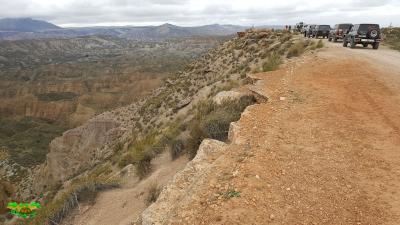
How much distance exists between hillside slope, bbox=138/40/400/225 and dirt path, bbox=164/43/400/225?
0.05ft

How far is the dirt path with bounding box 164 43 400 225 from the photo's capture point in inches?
236

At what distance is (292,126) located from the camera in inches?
376

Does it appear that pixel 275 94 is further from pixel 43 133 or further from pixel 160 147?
pixel 43 133

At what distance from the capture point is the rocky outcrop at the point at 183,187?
6659 mm

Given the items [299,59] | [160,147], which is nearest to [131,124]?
[299,59]

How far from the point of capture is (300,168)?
7.32 metres

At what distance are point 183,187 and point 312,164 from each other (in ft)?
8.47

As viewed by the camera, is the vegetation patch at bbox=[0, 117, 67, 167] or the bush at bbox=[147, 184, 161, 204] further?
the vegetation patch at bbox=[0, 117, 67, 167]

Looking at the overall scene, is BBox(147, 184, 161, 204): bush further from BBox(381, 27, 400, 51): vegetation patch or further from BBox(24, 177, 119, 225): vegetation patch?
BBox(381, 27, 400, 51): vegetation patch

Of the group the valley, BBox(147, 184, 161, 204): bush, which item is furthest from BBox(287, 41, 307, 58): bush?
the valley

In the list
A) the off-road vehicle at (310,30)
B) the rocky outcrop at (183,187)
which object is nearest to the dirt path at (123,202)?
the rocky outcrop at (183,187)

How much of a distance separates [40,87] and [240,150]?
15058 cm

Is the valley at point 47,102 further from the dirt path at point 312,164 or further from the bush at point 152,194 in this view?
the bush at point 152,194

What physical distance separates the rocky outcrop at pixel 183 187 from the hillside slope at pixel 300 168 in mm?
23
